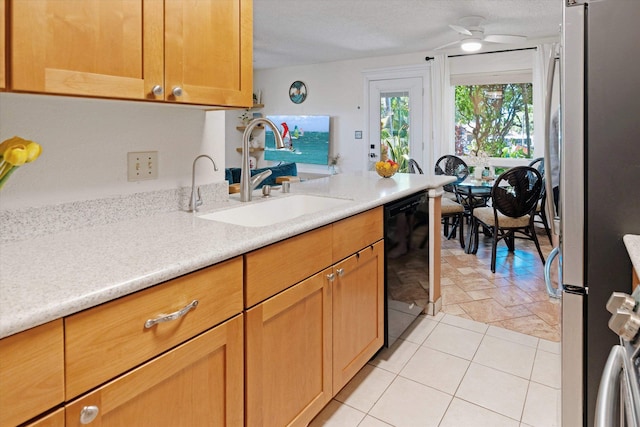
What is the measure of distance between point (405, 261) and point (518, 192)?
1997 mm

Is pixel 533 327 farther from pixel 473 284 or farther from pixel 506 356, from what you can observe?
pixel 473 284

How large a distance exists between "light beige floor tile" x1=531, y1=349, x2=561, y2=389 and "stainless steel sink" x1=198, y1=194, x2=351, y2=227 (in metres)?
1.28

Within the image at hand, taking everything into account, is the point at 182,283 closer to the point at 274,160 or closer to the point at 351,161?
the point at 351,161

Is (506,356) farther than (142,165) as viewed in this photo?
Yes

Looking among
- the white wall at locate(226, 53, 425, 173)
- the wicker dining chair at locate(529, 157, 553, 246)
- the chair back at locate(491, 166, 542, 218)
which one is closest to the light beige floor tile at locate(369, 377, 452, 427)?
the wicker dining chair at locate(529, 157, 553, 246)

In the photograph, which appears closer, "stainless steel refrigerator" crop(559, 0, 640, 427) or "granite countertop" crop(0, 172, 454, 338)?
"granite countertop" crop(0, 172, 454, 338)

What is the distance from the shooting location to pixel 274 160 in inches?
288

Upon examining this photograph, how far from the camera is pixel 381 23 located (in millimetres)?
4445

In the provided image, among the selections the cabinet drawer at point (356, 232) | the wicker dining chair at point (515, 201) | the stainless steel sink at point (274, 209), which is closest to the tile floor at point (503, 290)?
the wicker dining chair at point (515, 201)

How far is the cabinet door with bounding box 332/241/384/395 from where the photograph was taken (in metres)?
1.73

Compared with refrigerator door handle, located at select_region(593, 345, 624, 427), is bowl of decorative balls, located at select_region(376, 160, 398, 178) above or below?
above

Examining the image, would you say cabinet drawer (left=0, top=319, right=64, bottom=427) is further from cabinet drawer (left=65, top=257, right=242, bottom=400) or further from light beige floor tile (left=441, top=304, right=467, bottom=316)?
light beige floor tile (left=441, top=304, right=467, bottom=316)

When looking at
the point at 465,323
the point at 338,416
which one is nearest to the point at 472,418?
the point at 338,416

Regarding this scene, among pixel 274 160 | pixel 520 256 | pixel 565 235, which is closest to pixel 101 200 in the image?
pixel 565 235
